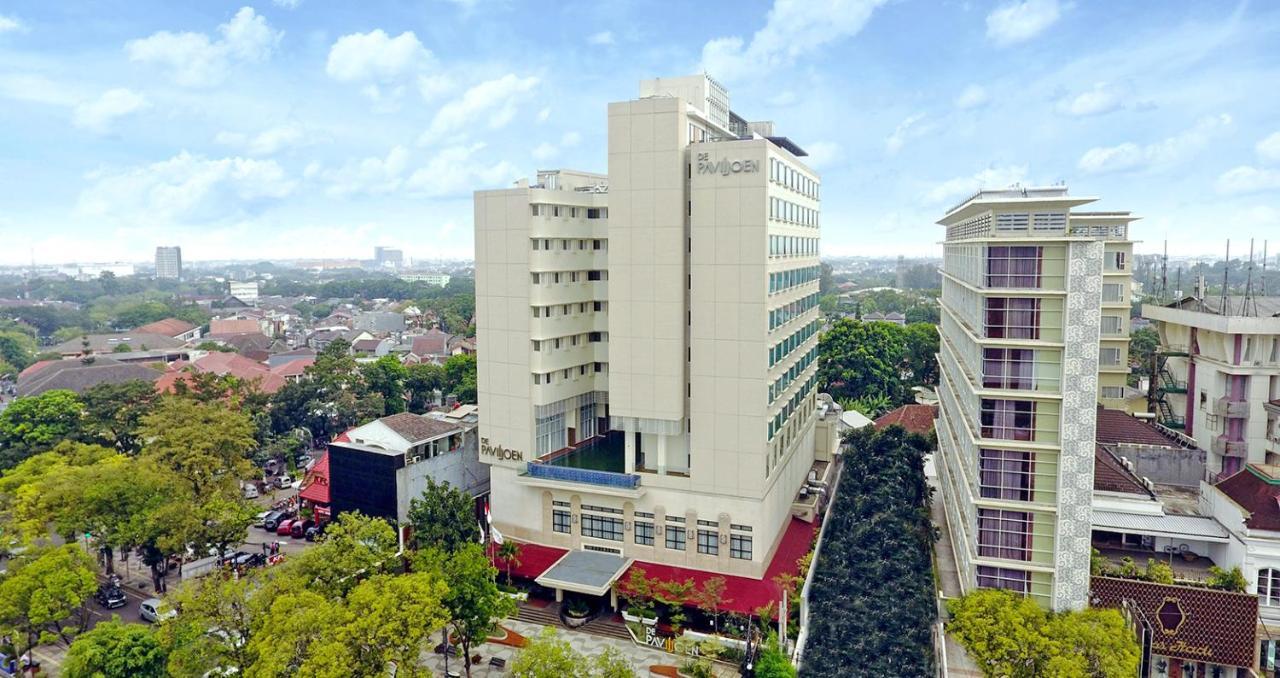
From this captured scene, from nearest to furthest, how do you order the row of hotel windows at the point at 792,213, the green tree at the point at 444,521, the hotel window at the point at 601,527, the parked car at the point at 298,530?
the green tree at the point at 444,521, the row of hotel windows at the point at 792,213, the hotel window at the point at 601,527, the parked car at the point at 298,530

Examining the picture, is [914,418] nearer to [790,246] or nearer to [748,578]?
[790,246]

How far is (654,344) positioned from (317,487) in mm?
21234

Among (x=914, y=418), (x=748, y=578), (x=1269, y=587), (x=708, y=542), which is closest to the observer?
(x=1269, y=587)

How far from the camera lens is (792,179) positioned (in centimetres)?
3491

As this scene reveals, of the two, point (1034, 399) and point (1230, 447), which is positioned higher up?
point (1034, 399)

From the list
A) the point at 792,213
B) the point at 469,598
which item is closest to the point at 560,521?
the point at 469,598

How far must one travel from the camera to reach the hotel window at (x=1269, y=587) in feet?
86.7

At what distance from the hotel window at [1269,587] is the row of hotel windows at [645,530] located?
16.9 meters

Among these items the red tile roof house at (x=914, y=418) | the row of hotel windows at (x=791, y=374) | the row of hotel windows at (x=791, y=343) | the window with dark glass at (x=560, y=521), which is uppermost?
the row of hotel windows at (x=791, y=343)

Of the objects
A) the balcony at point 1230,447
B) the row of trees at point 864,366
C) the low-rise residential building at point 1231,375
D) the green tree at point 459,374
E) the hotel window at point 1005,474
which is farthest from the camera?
the row of trees at point 864,366

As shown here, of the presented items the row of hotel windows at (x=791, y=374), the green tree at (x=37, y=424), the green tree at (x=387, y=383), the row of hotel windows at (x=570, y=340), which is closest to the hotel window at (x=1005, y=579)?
the row of hotel windows at (x=791, y=374)

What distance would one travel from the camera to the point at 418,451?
36.9 meters

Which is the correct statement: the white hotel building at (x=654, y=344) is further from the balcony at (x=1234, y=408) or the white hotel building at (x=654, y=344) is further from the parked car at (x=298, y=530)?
the balcony at (x=1234, y=408)

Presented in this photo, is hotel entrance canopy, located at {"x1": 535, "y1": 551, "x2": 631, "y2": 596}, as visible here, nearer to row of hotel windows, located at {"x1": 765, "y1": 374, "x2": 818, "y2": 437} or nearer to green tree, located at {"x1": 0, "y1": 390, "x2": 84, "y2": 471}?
row of hotel windows, located at {"x1": 765, "y1": 374, "x2": 818, "y2": 437}
